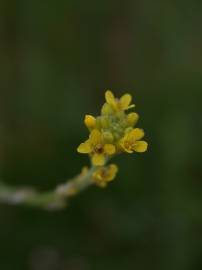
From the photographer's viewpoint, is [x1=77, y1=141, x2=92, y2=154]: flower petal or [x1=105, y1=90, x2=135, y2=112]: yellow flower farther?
[x1=105, y1=90, x2=135, y2=112]: yellow flower

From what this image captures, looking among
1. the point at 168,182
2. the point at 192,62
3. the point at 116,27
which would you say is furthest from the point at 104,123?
the point at 116,27

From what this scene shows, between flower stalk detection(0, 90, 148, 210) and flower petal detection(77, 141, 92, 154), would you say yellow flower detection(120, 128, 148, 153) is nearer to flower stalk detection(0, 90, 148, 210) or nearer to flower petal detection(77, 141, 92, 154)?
flower stalk detection(0, 90, 148, 210)

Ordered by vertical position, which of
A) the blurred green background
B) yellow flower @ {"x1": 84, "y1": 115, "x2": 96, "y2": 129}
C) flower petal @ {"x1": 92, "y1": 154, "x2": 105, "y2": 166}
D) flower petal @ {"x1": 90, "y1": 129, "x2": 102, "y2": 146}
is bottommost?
flower petal @ {"x1": 92, "y1": 154, "x2": 105, "y2": 166}

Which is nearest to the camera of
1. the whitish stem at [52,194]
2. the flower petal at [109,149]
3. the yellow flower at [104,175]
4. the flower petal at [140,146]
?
the flower petal at [109,149]

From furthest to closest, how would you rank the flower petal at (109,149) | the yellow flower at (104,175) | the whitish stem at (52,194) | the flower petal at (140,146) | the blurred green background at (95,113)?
the blurred green background at (95,113) → the whitish stem at (52,194) → the yellow flower at (104,175) → the flower petal at (140,146) → the flower petal at (109,149)

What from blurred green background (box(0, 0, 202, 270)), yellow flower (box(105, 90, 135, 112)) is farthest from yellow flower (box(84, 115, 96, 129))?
blurred green background (box(0, 0, 202, 270))

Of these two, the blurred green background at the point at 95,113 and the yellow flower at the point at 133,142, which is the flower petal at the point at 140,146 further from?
the blurred green background at the point at 95,113

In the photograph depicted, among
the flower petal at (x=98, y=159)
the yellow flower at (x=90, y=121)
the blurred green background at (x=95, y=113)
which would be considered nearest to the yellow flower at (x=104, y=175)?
the flower petal at (x=98, y=159)

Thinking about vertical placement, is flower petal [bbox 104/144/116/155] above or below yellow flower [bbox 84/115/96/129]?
below
